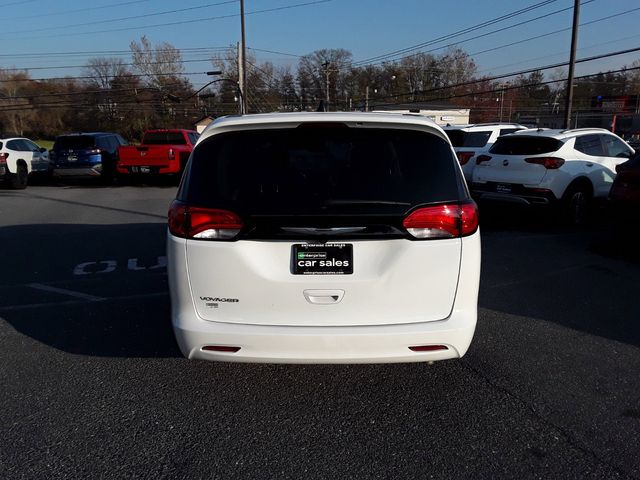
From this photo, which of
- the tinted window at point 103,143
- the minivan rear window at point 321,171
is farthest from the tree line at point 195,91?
the minivan rear window at point 321,171

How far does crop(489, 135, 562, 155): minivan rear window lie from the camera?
352 inches

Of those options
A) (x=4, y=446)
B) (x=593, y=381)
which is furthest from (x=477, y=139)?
(x=4, y=446)

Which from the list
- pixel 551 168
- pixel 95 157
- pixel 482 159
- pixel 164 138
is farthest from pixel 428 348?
pixel 95 157

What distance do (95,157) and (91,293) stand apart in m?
13.2

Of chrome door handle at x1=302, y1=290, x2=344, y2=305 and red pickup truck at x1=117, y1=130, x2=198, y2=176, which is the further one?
red pickup truck at x1=117, y1=130, x2=198, y2=176

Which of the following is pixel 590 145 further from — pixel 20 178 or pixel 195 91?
pixel 195 91

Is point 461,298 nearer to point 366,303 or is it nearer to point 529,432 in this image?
point 366,303

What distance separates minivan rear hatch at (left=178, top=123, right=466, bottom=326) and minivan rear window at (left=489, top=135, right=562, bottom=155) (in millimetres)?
6875

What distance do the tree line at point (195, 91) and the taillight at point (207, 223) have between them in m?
55.8

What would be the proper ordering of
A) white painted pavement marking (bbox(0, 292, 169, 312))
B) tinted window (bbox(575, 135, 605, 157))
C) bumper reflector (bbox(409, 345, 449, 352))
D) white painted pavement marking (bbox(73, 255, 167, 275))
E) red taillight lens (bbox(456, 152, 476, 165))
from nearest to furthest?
1. bumper reflector (bbox(409, 345, 449, 352))
2. white painted pavement marking (bbox(0, 292, 169, 312))
3. white painted pavement marking (bbox(73, 255, 167, 275))
4. tinted window (bbox(575, 135, 605, 157))
5. red taillight lens (bbox(456, 152, 476, 165))

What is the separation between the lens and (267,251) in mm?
2811

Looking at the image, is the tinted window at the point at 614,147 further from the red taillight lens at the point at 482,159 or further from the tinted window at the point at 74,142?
the tinted window at the point at 74,142

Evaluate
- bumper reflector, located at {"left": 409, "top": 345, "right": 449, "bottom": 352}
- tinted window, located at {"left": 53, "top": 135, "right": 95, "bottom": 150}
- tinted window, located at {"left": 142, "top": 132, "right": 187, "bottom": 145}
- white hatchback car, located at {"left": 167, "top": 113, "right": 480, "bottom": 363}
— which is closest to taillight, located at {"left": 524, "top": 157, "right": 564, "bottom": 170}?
white hatchback car, located at {"left": 167, "top": 113, "right": 480, "bottom": 363}

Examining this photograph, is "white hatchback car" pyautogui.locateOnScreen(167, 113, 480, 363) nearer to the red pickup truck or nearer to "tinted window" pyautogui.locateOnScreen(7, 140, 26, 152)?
the red pickup truck
